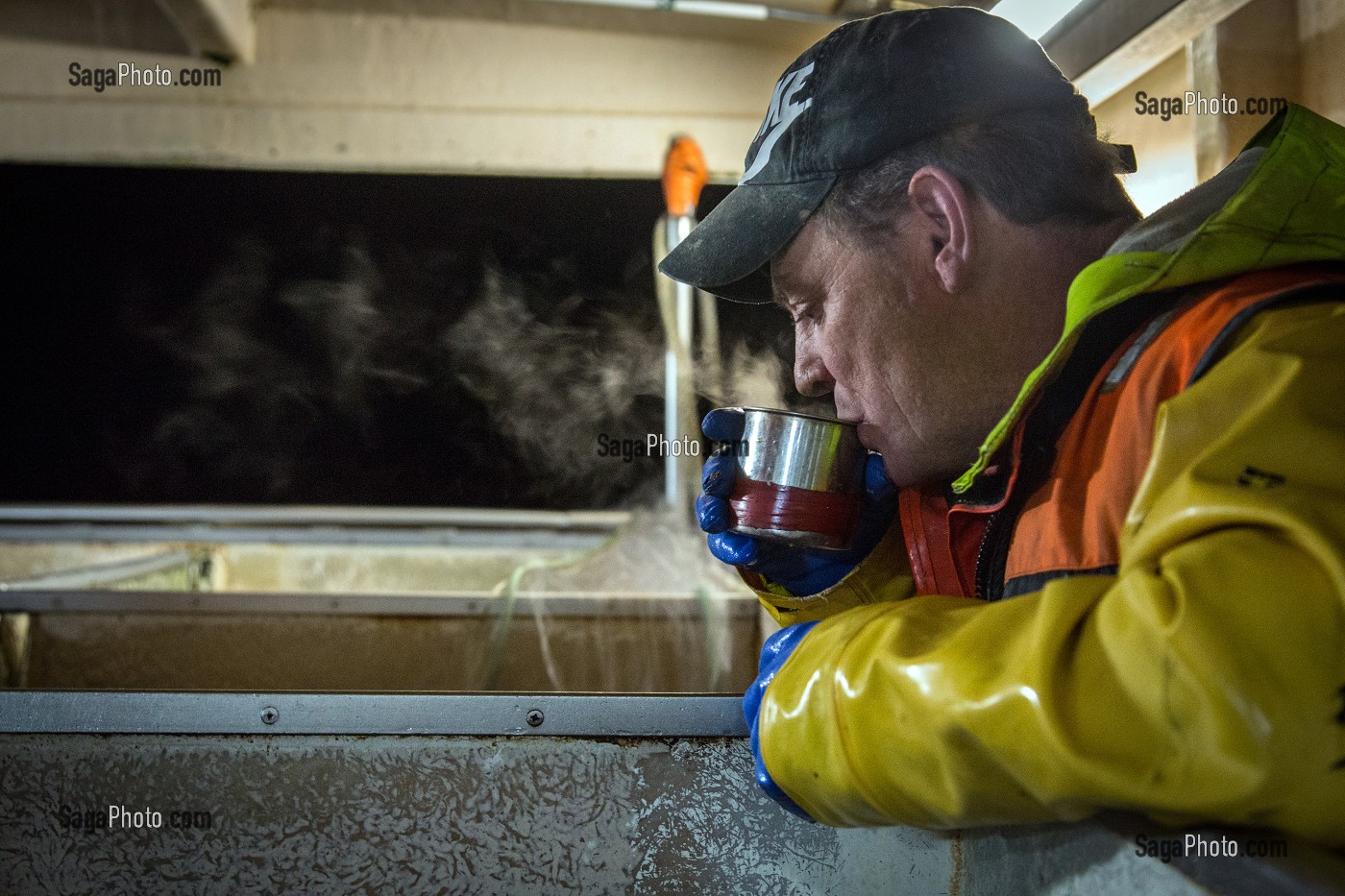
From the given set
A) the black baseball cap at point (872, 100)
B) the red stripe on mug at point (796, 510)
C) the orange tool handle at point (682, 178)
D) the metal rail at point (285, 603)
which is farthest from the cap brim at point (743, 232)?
the orange tool handle at point (682, 178)

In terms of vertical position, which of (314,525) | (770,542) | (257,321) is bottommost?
(314,525)

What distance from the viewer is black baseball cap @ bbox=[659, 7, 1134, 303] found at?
1062 mm

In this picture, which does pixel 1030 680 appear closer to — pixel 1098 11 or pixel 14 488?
pixel 1098 11

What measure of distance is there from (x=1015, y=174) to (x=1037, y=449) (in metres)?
0.32

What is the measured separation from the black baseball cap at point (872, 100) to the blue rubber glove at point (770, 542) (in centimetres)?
26

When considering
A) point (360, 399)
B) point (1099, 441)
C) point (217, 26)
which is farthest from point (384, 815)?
point (217, 26)

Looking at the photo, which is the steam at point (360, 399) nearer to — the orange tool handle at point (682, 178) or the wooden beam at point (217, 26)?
the wooden beam at point (217, 26)

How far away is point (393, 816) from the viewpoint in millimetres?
1019

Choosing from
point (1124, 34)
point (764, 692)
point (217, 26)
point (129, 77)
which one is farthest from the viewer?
point (129, 77)

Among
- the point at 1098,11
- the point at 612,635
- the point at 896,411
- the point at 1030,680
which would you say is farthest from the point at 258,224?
the point at 1030,680

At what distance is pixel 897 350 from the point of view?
1.09 meters

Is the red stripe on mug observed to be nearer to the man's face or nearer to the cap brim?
the man's face

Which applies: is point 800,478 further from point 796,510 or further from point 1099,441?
point 1099,441

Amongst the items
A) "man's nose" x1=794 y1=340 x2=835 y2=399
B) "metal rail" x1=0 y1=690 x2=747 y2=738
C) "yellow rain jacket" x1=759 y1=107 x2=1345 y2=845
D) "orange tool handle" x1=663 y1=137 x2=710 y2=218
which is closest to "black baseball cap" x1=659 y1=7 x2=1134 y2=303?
"man's nose" x1=794 y1=340 x2=835 y2=399
